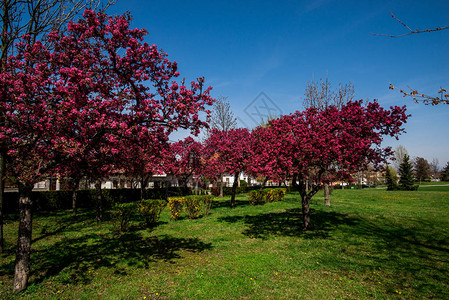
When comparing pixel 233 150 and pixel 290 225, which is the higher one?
pixel 233 150

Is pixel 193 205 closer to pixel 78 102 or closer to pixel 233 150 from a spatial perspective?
pixel 233 150

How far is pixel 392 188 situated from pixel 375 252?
48.0 meters

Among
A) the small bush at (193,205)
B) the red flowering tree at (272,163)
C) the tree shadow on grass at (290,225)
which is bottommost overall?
the tree shadow on grass at (290,225)

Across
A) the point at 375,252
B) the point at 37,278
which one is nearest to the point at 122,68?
the point at 37,278

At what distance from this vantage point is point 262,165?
36.3 feet

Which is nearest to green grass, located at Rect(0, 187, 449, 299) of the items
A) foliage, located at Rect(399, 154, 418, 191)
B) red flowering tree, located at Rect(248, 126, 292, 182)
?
red flowering tree, located at Rect(248, 126, 292, 182)

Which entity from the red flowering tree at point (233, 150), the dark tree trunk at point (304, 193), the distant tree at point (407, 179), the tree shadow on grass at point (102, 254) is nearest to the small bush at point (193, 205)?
the tree shadow on grass at point (102, 254)

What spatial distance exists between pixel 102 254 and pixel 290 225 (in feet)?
29.6

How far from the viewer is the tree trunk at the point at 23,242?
5.59 metres

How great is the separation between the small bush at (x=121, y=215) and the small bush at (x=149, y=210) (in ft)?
2.90

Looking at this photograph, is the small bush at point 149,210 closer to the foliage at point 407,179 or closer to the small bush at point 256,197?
the small bush at point 256,197

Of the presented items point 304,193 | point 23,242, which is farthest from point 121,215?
point 304,193

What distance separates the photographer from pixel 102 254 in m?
8.14

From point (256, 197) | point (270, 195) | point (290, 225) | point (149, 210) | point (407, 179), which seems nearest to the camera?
point (290, 225)
